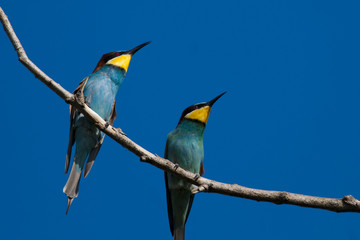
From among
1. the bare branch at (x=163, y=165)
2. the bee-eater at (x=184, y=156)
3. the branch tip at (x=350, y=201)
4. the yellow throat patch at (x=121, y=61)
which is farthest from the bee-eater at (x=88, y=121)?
the branch tip at (x=350, y=201)

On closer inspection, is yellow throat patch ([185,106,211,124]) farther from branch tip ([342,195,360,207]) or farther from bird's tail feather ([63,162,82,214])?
branch tip ([342,195,360,207])

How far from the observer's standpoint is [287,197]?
6.85 feet

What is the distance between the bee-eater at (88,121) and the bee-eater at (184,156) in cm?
54

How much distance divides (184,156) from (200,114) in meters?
0.38

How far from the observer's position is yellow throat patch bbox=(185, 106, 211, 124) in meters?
3.34

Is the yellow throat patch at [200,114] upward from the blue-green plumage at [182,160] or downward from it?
upward

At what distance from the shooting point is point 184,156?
3.14 meters

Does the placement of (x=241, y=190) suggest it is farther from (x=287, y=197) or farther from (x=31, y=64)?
(x=31, y=64)

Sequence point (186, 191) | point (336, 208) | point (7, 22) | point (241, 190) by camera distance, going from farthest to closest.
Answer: point (186, 191), point (7, 22), point (241, 190), point (336, 208)

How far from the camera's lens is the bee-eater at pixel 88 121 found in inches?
129

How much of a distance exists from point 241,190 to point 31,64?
4.03ft

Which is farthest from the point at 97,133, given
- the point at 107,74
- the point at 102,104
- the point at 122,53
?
the point at 122,53

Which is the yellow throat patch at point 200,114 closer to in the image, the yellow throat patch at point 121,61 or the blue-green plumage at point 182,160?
the blue-green plumage at point 182,160

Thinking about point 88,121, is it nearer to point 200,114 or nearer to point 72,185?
point 72,185
